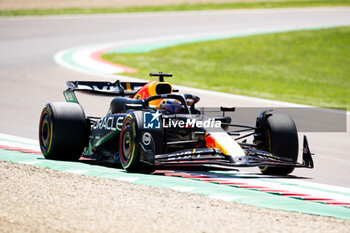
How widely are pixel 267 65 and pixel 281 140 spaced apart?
17.1 meters

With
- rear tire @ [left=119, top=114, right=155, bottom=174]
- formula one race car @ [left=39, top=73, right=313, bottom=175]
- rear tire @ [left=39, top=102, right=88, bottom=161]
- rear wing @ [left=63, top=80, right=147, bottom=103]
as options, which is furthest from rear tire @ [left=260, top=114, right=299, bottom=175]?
rear wing @ [left=63, top=80, right=147, bottom=103]

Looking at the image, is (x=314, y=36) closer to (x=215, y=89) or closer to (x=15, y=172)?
(x=215, y=89)

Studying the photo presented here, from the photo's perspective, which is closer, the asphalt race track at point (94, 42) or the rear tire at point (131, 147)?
the rear tire at point (131, 147)

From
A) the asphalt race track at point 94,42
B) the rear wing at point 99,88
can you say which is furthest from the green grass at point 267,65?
the rear wing at point 99,88

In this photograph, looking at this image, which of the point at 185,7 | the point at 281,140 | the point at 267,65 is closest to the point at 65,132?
the point at 281,140

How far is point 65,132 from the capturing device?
9.91 meters

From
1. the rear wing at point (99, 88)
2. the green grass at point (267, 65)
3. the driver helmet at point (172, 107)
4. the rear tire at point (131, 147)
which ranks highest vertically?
the green grass at point (267, 65)

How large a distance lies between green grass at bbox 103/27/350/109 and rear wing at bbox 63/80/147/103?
7301 mm

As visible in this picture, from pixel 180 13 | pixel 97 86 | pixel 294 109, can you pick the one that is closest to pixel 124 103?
pixel 97 86

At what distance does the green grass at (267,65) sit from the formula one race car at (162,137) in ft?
28.4

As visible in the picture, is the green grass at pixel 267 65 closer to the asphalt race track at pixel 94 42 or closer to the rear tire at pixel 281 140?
the asphalt race track at pixel 94 42

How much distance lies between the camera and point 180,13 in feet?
131

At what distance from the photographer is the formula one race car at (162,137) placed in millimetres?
8883

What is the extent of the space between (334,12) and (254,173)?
35272 mm
